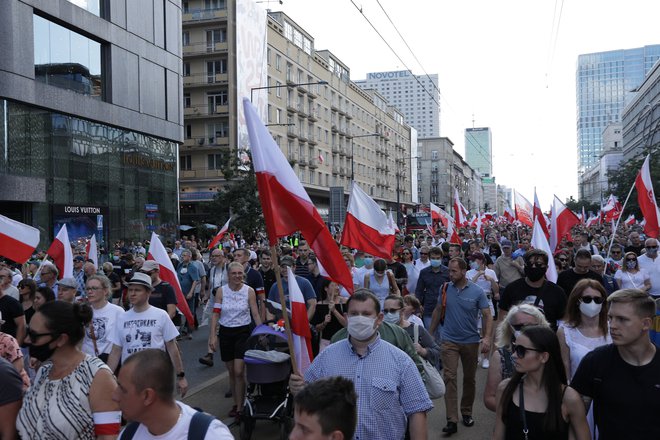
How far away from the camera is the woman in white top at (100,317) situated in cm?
602

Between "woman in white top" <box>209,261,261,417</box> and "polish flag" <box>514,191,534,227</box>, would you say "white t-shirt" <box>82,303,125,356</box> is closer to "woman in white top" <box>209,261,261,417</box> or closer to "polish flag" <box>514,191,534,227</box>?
"woman in white top" <box>209,261,261,417</box>

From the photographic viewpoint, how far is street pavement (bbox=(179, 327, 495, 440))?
659cm

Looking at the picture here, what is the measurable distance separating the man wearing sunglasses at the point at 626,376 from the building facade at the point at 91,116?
2346 cm

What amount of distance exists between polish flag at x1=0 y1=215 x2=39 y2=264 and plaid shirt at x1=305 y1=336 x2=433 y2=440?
6.01 meters

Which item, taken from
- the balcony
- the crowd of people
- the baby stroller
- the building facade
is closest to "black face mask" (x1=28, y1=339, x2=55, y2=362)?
the crowd of people

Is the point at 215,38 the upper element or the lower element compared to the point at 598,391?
upper

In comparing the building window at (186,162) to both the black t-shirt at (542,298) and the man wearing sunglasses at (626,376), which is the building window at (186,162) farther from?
the man wearing sunglasses at (626,376)

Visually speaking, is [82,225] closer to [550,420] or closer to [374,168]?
[550,420]

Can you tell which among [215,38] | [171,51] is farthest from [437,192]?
[171,51]

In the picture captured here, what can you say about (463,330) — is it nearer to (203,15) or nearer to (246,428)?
(246,428)

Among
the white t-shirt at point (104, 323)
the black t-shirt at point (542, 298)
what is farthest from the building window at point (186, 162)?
the black t-shirt at point (542, 298)

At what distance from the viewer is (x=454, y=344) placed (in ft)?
22.6

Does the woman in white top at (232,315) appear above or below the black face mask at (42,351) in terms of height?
below

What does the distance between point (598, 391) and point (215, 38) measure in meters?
47.8
